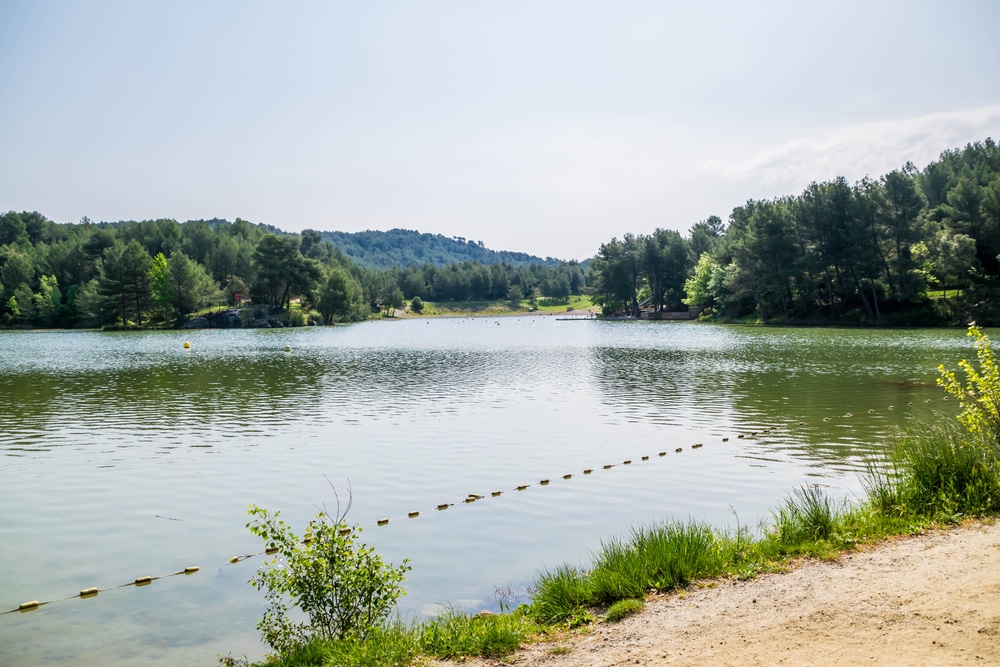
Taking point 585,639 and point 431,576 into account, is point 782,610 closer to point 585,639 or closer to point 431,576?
point 585,639

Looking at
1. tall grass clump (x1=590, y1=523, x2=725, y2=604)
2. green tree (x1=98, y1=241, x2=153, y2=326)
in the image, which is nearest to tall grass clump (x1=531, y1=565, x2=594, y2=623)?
tall grass clump (x1=590, y1=523, x2=725, y2=604)

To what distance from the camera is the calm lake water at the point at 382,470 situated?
9.80 meters

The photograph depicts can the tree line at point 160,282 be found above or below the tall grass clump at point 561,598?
above

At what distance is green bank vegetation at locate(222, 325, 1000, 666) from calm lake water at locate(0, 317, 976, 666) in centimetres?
117

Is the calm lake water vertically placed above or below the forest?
below

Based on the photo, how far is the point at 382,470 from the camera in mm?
17188

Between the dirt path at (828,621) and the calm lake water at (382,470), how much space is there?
264 centimetres

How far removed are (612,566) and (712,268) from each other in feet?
376

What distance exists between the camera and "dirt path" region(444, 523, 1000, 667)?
6.13m

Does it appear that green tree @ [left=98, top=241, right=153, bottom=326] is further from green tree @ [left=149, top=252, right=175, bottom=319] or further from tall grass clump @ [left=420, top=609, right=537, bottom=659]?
tall grass clump @ [left=420, top=609, right=537, bottom=659]

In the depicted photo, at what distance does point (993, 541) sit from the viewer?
28.6 feet

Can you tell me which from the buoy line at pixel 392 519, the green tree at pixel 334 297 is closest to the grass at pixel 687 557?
the buoy line at pixel 392 519

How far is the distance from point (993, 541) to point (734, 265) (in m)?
99.3

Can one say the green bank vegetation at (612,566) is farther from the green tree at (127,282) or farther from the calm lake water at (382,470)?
the green tree at (127,282)
